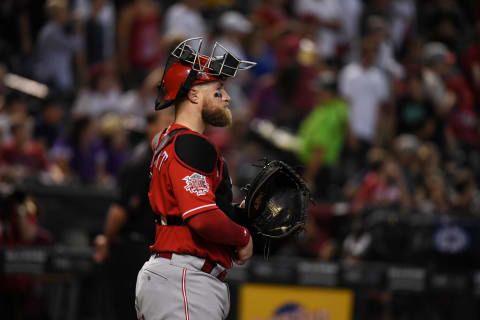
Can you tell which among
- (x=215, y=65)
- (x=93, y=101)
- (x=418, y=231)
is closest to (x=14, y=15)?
(x=93, y=101)

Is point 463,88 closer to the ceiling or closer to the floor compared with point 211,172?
closer to the ceiling

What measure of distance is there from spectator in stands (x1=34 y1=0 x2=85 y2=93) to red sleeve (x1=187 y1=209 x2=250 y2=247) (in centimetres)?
741

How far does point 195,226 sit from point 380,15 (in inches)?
411

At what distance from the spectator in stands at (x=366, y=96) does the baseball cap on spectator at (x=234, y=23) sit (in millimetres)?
1462

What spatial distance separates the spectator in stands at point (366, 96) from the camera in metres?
11.4

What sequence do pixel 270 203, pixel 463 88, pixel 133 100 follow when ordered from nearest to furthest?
pixel 270 203, pixel 133 100, pixel 463 88

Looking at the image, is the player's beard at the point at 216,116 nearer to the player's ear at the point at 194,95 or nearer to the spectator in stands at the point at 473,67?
the player's ear at the point at 194,95

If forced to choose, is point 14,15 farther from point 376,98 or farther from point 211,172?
point 211,172

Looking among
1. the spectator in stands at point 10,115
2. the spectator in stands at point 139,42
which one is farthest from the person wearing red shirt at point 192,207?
the spectator in stands at point 139,42

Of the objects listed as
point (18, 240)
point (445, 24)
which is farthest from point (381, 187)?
point (445, 24)

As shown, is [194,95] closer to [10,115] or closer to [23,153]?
[23,153]

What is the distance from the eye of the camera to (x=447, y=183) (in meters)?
11.1

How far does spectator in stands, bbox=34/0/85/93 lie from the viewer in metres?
10.8

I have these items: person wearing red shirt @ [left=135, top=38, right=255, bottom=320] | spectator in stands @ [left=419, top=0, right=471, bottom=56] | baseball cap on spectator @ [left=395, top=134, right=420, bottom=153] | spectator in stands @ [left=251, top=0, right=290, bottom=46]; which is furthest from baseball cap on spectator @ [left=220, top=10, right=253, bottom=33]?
person wearing red shirt @ [left=135, top=38, right=255, bottom=320]
